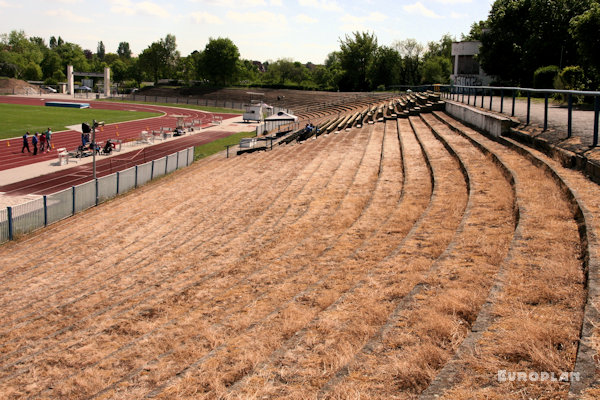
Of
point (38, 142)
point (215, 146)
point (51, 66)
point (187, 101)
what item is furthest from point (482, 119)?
point (51, 66)

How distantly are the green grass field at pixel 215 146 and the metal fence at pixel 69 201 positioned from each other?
30.4 feet

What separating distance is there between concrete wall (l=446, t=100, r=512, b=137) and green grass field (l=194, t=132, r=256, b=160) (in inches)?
704

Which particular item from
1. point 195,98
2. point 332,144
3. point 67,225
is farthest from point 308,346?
point 195,98

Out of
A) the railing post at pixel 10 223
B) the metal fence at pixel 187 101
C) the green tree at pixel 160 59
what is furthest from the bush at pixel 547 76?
the green tree at pixel 160 59

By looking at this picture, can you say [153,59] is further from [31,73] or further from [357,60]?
[357,60]

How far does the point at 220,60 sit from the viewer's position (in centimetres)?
11181

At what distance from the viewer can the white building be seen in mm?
57250

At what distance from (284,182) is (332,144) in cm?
798

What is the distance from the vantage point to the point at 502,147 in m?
14.1

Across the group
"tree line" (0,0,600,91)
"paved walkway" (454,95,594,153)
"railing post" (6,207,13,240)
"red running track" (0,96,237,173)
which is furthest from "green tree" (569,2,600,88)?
"red running track" (0,96,237,173)

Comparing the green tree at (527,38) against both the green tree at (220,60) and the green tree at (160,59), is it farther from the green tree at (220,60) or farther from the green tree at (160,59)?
the green tree at (160,59)

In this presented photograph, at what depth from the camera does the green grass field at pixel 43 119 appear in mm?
45156

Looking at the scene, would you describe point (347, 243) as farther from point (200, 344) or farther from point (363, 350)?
point (363, 350)

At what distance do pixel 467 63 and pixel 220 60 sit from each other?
2612 inches
